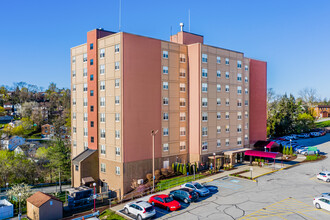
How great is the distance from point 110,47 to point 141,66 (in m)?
5.90

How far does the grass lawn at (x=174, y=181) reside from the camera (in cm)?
3703

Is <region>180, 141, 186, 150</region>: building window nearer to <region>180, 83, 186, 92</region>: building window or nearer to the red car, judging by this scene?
<region>180, 83, 186, 92</region>: building window

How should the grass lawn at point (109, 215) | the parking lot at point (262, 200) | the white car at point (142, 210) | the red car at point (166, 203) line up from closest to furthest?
1. the white car at point (142, 210)
2. the parking lot at point (262, 200)
3. the grass lawn at point (109, 215)
4. the red car at point (166, 203)

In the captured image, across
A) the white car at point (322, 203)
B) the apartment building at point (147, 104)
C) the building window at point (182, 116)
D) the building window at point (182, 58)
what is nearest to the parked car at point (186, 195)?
the apartment building at point (147, 104)

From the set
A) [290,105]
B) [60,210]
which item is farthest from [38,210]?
[290,105]

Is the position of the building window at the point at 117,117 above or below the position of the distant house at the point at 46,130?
above

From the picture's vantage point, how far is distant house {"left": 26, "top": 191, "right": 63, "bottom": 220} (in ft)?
97.0

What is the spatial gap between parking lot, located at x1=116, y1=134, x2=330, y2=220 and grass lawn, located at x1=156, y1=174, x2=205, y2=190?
3.44 meters

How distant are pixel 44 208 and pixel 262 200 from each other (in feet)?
84.3

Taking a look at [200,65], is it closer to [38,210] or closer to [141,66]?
[141,66]

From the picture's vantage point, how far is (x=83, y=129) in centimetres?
4709

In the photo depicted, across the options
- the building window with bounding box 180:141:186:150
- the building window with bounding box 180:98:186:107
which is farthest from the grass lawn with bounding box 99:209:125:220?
the building window with bounding box 180:98:186:107

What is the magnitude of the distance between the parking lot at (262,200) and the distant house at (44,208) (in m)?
12.5

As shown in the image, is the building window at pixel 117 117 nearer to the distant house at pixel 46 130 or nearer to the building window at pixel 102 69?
the building window at pixel 102 69
